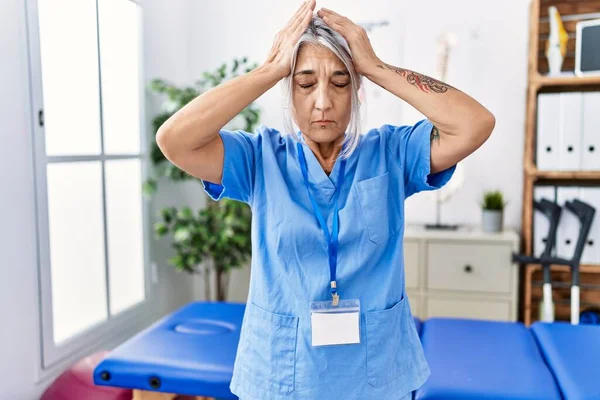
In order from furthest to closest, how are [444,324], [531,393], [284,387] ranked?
[444,324]
[531,393]
[284,387]

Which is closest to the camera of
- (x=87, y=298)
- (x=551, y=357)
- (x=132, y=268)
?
(x=551, y=357)

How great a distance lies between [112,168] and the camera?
2.61 meters

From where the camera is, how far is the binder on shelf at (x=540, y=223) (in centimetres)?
262

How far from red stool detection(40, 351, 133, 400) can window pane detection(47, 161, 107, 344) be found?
7.8 inches

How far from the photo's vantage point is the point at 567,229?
2584 millimetres

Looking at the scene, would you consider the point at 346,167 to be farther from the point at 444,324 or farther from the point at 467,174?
the point at 467,174

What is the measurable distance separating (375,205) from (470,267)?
5.74ft

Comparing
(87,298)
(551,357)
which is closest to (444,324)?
(551,357)

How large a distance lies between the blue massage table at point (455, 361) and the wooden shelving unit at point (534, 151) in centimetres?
82

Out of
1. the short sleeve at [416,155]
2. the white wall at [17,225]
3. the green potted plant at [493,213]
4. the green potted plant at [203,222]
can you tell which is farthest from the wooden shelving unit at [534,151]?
the white wall at [17,225]

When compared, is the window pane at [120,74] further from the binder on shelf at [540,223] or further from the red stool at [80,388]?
the binder on shelf at [540,223]

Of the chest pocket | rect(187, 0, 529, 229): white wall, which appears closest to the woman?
the chest pocket

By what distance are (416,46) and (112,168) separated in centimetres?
171

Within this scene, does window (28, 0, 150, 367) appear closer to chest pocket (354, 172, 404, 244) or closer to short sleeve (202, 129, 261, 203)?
short sleeve (202, 129, 261, 203)
